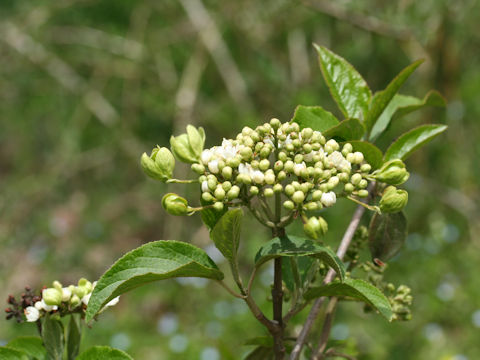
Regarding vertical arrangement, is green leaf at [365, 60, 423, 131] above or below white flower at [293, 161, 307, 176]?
above

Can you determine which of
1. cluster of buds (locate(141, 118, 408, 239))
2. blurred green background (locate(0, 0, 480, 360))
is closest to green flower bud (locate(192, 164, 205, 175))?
cluster of buds (locate(141, 118, 408, 239))

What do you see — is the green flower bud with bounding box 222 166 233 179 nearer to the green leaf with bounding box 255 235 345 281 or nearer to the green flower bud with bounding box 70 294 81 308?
the green leaf with bounding box 255 235 345 281

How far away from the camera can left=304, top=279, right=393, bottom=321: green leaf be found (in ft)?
2.18

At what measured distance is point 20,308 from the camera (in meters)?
0.80

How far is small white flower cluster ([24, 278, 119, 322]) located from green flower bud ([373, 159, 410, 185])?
1.39ft

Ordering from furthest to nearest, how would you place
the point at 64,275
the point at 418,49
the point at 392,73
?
the point at 64,275, the point at 392,73, the point at 418,49

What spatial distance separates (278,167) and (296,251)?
12cm

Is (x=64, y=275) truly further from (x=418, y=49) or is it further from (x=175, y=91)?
(x=418, y=49)

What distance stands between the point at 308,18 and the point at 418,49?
852mm

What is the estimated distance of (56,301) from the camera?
29.5 inches

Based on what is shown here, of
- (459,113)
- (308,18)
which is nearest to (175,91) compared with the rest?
(308,18)

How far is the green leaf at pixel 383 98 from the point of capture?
2.89 ft

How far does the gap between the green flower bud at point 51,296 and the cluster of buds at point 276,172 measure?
0.20 meters

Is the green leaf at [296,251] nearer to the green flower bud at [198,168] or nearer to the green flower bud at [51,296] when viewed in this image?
the green flower bud at [198,168]
